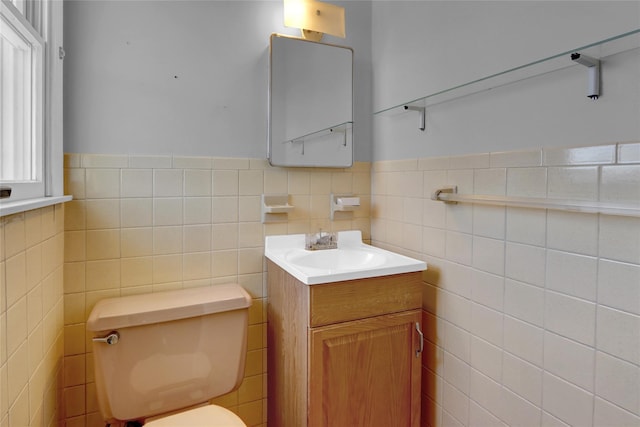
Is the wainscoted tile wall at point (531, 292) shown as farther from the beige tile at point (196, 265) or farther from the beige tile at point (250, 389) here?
the beige tile at point (196, 265)

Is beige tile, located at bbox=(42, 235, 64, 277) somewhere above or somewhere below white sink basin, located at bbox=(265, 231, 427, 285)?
above

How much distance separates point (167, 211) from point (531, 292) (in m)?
1.36

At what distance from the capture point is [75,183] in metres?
1.32

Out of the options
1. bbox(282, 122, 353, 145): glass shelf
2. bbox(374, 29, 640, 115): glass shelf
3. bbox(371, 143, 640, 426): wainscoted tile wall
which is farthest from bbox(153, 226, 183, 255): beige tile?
bbox(374, 29, 640, 115): glass shelf

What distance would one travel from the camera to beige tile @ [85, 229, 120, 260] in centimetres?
136

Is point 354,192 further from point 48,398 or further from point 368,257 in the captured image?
point 48,398

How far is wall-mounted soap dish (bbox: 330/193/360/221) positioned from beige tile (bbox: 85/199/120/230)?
95cm

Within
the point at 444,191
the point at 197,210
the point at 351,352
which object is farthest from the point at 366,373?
the point at 197,210

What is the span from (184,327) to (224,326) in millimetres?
144

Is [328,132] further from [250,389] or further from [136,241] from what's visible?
[250,389]

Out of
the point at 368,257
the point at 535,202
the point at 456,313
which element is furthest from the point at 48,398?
the point at 535,202

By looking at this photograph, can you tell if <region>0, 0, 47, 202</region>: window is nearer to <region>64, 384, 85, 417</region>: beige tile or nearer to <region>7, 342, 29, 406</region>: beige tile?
<region>7, 342, 29, 406</region>: beige tile

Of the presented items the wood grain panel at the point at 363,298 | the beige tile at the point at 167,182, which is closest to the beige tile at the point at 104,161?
the beige tile at the point at 167,182

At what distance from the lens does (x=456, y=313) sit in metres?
1.33
